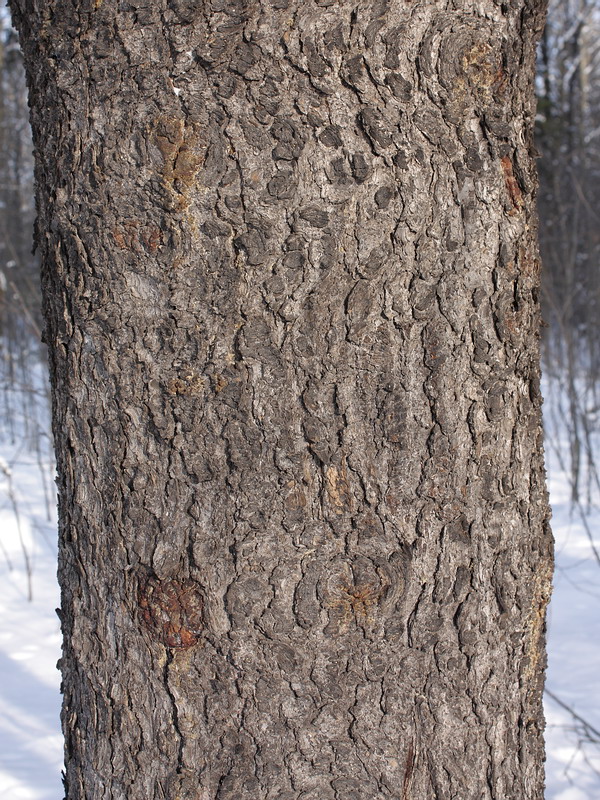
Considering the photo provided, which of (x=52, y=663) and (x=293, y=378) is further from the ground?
(x=293, y=378)

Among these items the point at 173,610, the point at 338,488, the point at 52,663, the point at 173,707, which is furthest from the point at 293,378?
the point at 52,663

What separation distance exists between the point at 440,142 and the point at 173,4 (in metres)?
0.33

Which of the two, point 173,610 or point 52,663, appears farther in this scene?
point 52,663

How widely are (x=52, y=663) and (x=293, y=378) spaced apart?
274cm

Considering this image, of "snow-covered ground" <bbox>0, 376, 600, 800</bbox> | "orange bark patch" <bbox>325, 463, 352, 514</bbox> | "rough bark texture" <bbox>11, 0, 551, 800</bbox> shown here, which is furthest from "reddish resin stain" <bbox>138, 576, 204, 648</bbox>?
"snow-covered ground" <bbox>0, 376, 600, 800</bbox>

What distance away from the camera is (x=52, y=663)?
3.15 meters

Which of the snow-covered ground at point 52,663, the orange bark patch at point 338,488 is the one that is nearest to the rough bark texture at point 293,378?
the orange bark patch at point 338,488

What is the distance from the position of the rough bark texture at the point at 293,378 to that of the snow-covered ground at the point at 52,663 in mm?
1625

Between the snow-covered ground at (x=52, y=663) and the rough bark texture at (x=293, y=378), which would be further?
the snow-covered ground at (x=52, y=663)

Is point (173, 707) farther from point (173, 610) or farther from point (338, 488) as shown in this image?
point (338, 488)

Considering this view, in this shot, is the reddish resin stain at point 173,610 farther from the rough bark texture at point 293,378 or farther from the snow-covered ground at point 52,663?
the snow-covered ground at point 52,663

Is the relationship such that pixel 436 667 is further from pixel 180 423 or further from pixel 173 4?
pixel 173 4

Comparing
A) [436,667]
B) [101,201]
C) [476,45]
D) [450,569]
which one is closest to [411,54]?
[476,45]

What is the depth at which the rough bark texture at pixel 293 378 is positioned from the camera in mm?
841
